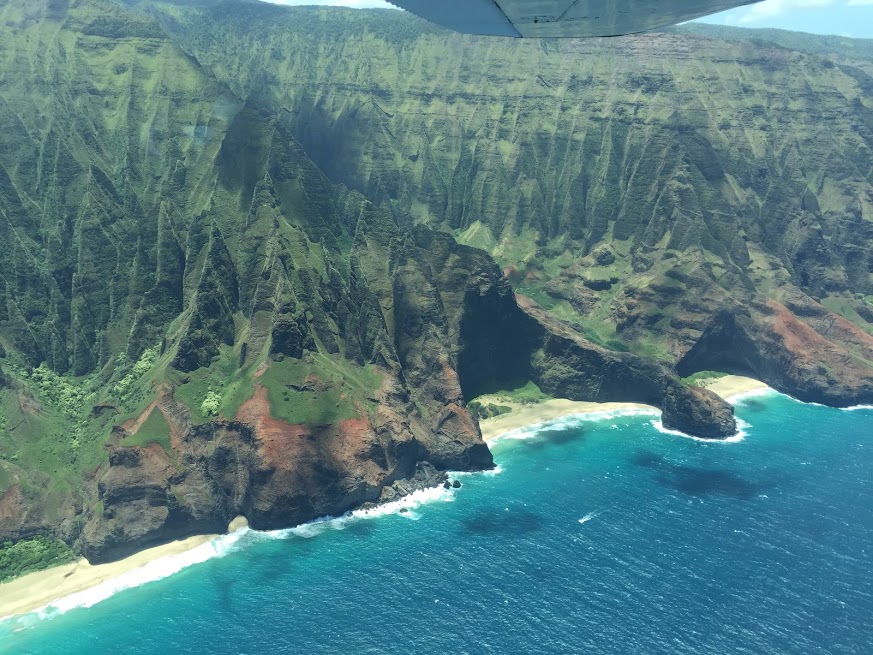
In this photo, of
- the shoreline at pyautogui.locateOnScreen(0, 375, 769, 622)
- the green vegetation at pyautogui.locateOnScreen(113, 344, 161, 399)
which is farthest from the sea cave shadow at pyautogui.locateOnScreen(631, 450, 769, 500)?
the green vegetation at pyautogui.locateOnScreen(113, 344, 161, 399)

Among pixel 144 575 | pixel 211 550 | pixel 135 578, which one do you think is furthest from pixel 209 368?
pixel 135 578

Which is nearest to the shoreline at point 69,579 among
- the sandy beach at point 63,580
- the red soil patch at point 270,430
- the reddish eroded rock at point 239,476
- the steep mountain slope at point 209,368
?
the sandy beach at point 63,580

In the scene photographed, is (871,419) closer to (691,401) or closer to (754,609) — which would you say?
(691,401)

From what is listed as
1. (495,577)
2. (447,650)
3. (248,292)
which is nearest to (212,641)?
(447,650)

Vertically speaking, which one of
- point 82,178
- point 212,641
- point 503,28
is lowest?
A: point 212,641

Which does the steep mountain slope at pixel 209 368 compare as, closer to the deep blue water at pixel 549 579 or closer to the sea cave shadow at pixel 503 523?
the deep blue water at pixel 549 579

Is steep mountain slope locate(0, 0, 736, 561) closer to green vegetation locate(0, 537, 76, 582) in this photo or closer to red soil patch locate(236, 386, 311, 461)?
red soil patch locate(236, 386, 311, 461)
